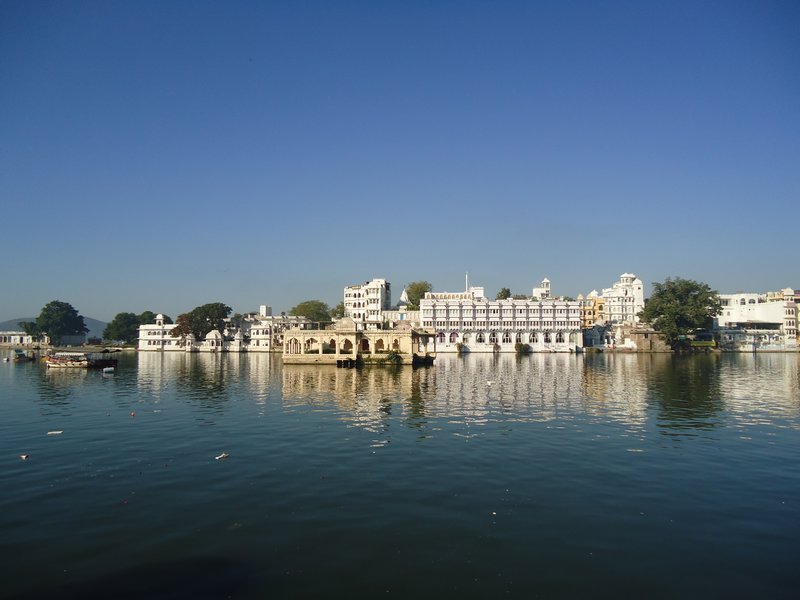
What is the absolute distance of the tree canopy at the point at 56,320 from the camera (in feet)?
521

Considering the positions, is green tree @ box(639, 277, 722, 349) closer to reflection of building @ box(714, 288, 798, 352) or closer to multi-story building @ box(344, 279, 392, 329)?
reflection of building @ box(714, 288, 798, 352)

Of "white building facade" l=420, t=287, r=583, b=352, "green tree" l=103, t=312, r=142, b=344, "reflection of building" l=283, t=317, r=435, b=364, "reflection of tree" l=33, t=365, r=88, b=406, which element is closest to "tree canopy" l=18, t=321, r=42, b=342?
"green tree" l=103, t=312, r=142, b=344

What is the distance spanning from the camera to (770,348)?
119500 mm

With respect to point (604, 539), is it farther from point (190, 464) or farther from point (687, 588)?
point (190, 464)

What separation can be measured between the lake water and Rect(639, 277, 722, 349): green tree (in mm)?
87091

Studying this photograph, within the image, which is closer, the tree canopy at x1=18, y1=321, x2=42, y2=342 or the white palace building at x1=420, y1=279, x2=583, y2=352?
the white palace building at x1=420, y1=279, x2=583, y2=352

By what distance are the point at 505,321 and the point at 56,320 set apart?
132 metres

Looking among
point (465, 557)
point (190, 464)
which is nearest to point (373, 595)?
point (465, 557)

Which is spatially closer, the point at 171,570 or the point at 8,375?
the point at 171,570

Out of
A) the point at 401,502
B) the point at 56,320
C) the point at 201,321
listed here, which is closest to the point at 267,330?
the point at 201,321

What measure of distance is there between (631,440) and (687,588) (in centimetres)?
1372

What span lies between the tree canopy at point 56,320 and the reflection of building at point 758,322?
178 metres

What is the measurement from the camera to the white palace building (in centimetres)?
11862

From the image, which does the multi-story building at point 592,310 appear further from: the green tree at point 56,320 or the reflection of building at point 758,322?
the green tree at point 56,320
